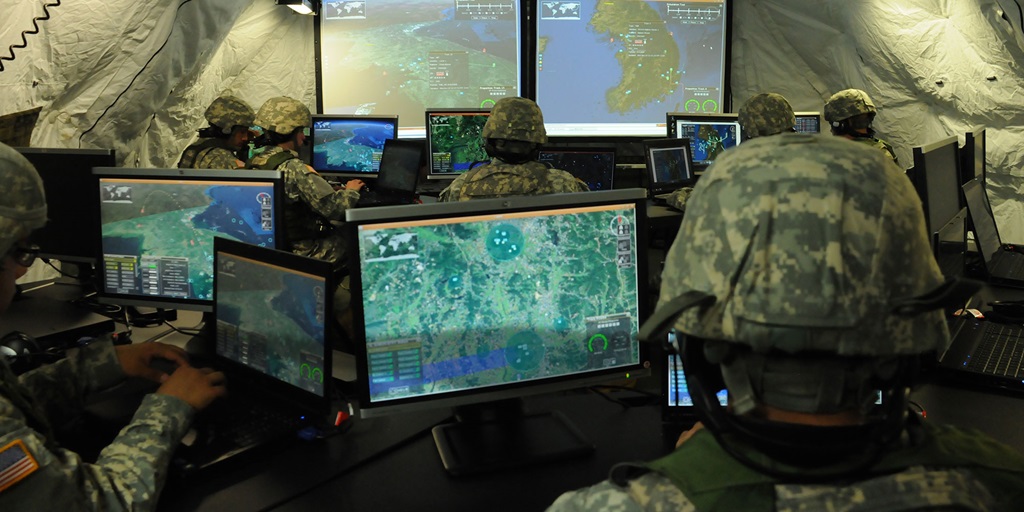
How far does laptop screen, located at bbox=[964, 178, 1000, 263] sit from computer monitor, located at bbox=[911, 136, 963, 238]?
5.2 inches

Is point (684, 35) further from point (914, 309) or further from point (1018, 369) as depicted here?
point (914, 309)

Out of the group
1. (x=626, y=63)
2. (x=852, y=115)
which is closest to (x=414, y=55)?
(x=626, y=63)

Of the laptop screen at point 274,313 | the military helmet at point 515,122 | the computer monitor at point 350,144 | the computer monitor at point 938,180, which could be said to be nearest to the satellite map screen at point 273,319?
the laptop screen at point 274,313

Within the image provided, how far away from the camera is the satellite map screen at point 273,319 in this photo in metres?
1.39

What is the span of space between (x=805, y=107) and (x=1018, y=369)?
203 inches

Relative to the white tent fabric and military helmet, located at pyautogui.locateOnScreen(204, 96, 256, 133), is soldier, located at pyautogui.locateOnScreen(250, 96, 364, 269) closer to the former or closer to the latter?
military helmet, located at pyautogui.locateOnScreen(204, 96, 256, 133)

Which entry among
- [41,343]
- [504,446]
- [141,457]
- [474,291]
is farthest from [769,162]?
[41,343]

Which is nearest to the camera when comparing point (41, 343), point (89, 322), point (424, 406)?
point (424, 406)

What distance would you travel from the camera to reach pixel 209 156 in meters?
4.29

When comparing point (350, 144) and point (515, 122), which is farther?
point (350, 144)

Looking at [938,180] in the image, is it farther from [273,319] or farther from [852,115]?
[852,115]

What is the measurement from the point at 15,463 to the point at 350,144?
3767mm

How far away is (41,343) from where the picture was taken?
1934mm

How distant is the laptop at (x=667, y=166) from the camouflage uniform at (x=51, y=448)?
3.20 meters
